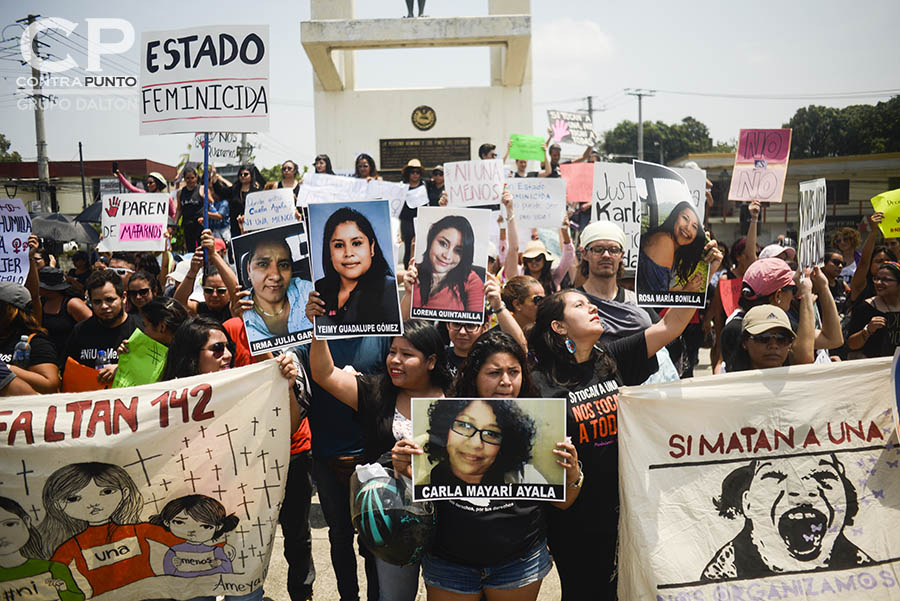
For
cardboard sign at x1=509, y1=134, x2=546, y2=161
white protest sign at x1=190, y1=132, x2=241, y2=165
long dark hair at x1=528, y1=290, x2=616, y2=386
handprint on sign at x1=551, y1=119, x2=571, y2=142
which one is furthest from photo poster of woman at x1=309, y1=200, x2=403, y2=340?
handprint on sign at x1=551, y1=119, x2=571, y2=142

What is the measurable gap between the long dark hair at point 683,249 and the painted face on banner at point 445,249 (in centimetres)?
101

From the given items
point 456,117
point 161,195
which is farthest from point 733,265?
point 456,117

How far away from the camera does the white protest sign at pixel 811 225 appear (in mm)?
4410

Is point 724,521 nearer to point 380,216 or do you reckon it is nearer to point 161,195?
point 380,216

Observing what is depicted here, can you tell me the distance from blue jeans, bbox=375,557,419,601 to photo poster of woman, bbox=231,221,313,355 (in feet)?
3.95

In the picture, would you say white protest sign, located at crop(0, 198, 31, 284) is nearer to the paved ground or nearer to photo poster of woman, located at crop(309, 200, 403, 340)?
the paved ground

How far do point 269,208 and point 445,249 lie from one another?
12.7 feet

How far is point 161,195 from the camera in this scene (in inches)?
274

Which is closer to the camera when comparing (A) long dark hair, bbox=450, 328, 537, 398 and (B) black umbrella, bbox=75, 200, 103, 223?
(A) long dark hair, bbox=450, 328, 537, 398

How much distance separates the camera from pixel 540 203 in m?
7.33

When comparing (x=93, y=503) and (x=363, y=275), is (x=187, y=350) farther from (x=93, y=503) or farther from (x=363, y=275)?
(x=363, y=275)

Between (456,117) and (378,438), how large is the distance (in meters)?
12.8

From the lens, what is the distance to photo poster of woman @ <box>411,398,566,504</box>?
2721 mm

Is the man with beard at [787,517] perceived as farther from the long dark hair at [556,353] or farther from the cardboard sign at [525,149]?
the cardboard sign at [525,149]
